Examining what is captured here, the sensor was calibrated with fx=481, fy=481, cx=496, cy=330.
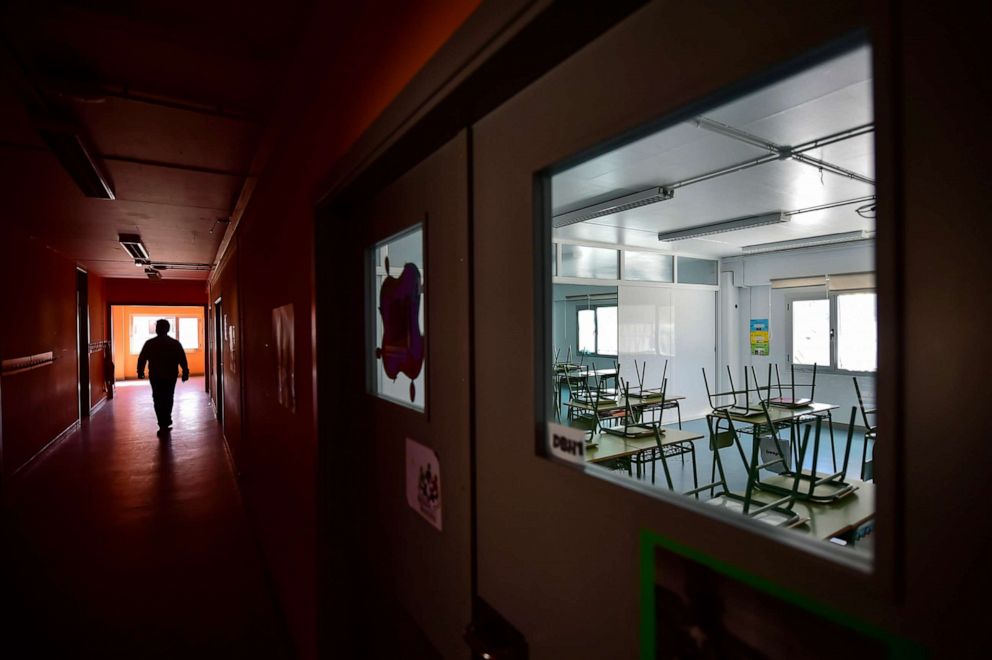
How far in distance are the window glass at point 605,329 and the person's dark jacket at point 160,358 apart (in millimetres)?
7697

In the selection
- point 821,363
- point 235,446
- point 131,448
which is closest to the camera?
point 235,446

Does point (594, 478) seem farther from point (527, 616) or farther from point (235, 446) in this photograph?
point (235, 446)

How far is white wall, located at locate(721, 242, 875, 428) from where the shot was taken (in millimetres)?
6934

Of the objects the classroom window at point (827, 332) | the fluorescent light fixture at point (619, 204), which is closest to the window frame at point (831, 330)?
the classroom window at point (827, 332)

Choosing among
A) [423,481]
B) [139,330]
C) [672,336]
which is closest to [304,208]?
[423,481]

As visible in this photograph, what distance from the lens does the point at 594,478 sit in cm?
69

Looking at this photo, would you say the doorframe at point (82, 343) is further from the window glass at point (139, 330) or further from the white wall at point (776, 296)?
the white wall at point (776, 296)

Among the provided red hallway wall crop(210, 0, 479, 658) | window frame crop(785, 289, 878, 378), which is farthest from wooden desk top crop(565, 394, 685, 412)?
window frame crop(785, 289, 878, 378)

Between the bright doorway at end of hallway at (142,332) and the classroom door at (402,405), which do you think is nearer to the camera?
the classroom door at (402,405)

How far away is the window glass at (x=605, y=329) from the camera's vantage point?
10.2 m

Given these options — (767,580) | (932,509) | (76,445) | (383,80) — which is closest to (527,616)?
(767,580)

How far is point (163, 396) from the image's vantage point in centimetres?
698

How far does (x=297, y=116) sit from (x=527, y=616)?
2079 millimetres

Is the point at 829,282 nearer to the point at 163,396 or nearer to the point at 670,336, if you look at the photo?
the point at 670,336
